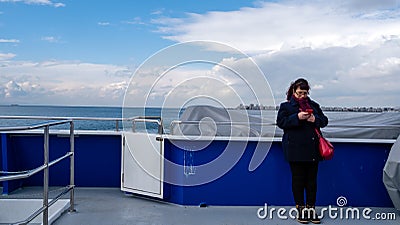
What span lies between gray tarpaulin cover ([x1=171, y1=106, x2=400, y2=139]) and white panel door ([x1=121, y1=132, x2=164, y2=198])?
0.92 feet

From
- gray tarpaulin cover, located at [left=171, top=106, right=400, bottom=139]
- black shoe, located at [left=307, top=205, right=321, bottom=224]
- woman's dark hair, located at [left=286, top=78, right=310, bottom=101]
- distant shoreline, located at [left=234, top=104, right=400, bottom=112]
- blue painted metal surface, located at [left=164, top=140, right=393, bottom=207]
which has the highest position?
woman's dark hair, located at [left=286, top=78, right=310, bottom=101]

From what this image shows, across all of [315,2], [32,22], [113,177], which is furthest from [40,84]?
[315,2]

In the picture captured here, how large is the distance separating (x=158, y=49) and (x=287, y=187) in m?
1.81

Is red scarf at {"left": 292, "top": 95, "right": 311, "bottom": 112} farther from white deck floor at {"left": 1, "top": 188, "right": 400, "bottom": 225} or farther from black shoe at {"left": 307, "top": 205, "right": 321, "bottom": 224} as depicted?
white deck floor at {"left": 1, "top": 188, "right": 400, "bottom": 225}

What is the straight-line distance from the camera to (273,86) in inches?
143

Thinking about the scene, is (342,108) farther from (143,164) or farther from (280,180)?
(143,164)

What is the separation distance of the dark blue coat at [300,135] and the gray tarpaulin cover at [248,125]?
44cm

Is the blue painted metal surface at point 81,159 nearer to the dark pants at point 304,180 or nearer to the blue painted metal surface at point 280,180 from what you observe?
the blue painted metal surface at point 280,180

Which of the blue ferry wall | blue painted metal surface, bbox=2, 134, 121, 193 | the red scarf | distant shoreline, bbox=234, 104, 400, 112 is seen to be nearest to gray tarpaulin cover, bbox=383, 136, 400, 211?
the blue ferry wall

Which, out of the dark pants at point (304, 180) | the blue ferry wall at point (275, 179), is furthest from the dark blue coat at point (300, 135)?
the blue ferry wall at point (275, 179)

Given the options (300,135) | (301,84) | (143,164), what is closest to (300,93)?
(301,84)

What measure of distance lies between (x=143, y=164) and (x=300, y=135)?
160 centimetres

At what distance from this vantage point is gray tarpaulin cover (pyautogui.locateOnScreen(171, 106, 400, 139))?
12.5 ft

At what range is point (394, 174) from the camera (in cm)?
337
